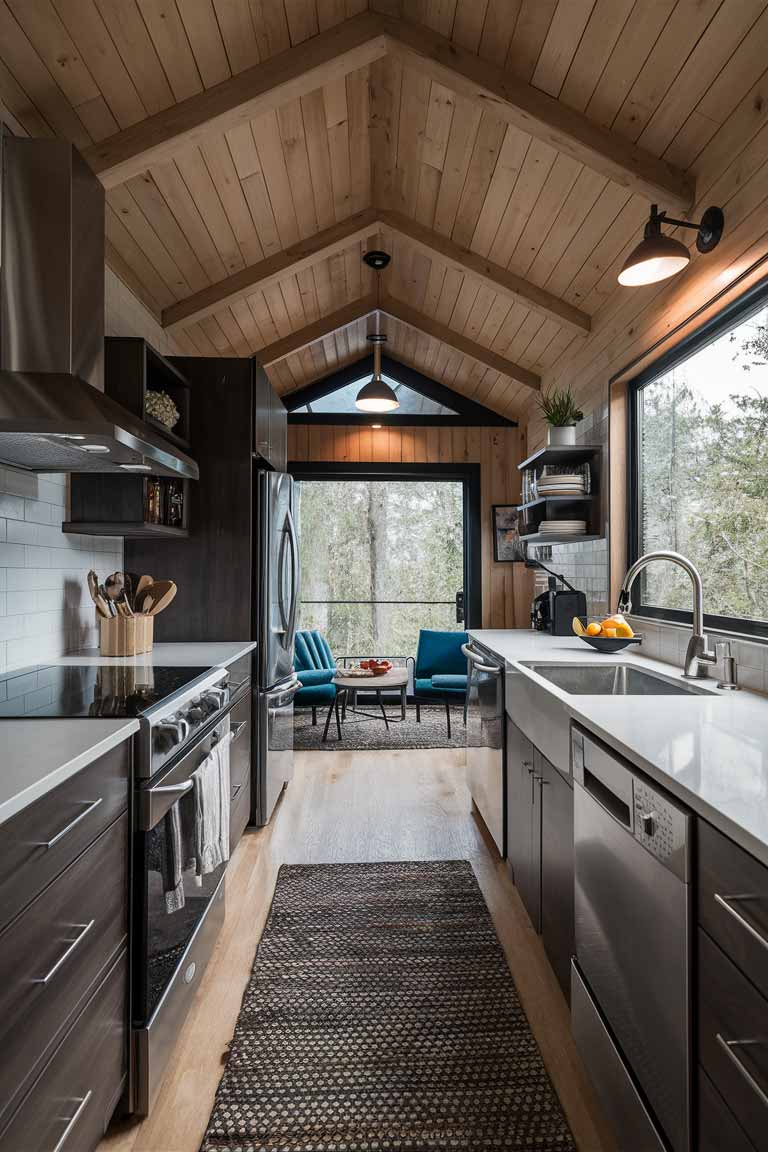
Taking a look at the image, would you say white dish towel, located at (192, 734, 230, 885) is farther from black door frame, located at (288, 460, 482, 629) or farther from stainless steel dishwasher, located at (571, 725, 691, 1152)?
black door frame, located at (288, 460, 482, 629)

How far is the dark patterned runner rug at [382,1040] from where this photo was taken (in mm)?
1582

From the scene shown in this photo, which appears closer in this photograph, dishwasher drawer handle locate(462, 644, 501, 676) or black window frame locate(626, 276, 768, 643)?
black window frame locate(626, 276, 768, 643)

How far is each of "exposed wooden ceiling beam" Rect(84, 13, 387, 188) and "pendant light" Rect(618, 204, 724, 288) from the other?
1357 millimetres

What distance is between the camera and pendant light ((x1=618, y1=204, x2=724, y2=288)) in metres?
2.21

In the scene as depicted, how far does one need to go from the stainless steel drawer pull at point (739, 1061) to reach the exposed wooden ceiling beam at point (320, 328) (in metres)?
4.86

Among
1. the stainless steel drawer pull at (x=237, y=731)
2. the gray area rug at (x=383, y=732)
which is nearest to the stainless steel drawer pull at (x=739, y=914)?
the stainless steel drawer pull at (x=237, y=731)

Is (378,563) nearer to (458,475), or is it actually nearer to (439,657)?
(458,475)

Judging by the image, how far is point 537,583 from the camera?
557 cm

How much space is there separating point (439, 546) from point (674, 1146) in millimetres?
5700

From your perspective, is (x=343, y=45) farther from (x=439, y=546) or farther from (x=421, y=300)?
(x=439, y=546)

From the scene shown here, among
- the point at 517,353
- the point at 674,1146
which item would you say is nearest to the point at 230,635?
the point at 674,1146

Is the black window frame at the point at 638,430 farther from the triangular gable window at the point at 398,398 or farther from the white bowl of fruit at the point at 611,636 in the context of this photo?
the triangular gable window at the point at 398,398

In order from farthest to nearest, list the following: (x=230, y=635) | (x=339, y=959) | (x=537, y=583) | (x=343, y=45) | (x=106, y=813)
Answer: (x=537, y=583) → (x=230, y=635) → (x=343, y=45) → (x=339, y=959) → (x=106, y=813)

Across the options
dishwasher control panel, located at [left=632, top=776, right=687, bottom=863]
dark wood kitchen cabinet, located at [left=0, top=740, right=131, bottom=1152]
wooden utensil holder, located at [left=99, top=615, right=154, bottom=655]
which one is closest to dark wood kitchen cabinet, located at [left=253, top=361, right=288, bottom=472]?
wooden utensil holder, located at [left=99, top=615, right=154, bottom=655]
